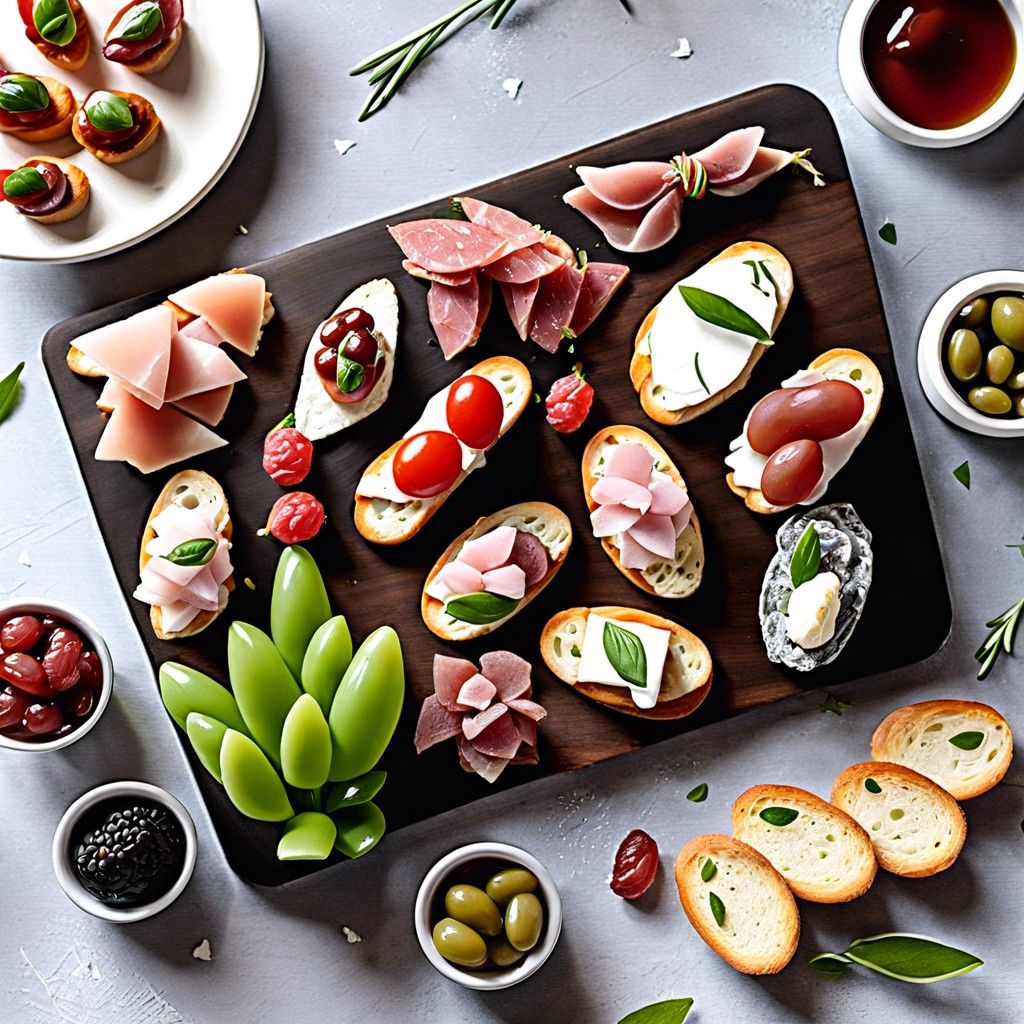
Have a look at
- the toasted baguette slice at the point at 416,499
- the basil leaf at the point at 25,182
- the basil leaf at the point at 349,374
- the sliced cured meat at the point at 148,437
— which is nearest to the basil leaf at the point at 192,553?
the sliced cured meat at the point at 148,437

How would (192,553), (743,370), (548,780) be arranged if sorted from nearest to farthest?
(192,553), (743,370), (548,780)

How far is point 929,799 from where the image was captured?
7.08 ft

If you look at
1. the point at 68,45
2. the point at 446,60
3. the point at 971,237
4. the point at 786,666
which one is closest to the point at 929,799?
the point at 786,666

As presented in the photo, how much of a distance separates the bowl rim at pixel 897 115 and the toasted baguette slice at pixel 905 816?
140 centimetres

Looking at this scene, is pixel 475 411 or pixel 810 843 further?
pixel 810 843

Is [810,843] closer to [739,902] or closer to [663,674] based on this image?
[739,902]

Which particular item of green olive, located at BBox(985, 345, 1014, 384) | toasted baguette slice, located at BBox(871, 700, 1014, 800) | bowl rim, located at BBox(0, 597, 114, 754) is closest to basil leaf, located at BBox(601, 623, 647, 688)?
toasted baguette slice, located at BBox(871, 700, 1014, 800)

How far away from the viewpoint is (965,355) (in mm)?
2115

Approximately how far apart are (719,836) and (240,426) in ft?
4.64

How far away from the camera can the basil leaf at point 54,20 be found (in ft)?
6.75

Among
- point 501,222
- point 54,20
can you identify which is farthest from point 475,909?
point 54,20

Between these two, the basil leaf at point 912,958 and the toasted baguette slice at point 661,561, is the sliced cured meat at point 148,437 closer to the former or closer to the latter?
the toasted baguette slice at point 661,561

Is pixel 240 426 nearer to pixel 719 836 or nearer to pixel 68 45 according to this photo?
pixel 68 45

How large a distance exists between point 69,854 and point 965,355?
2.22m
